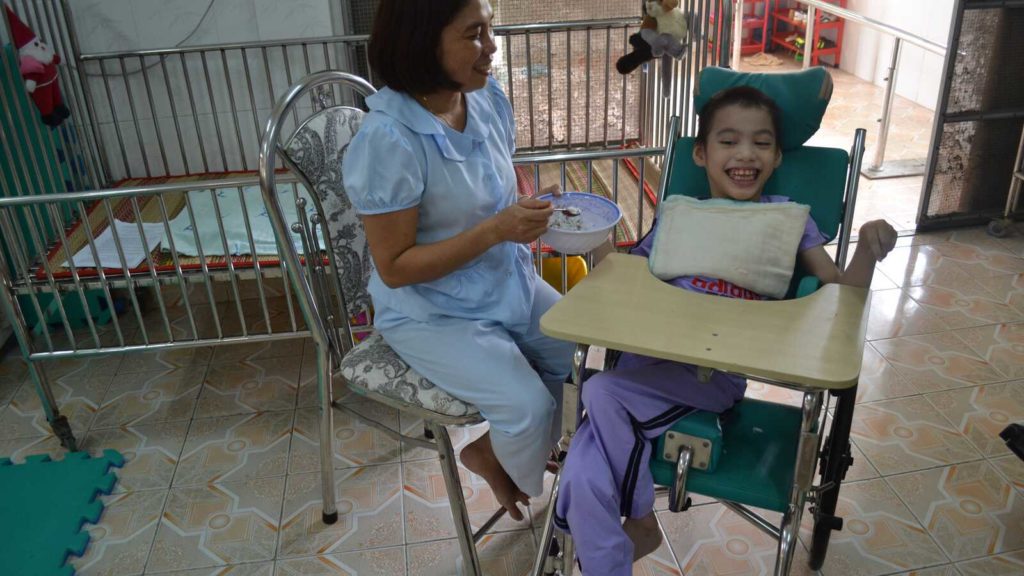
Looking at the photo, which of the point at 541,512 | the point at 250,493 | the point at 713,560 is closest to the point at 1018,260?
the point at 713,560

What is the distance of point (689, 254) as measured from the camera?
1.80 metres

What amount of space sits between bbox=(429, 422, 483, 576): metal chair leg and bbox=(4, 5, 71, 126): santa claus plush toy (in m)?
2.18

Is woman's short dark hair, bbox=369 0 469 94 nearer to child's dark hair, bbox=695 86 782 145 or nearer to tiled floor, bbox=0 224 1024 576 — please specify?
child's dark hair, bbox=695 86 782 145

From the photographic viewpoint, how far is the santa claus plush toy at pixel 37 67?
2949 millimetres

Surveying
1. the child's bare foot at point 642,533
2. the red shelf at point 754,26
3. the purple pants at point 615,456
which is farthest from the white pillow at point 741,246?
the red shelf at point 754,26

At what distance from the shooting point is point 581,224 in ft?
5.92

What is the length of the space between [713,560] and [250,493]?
1285mm

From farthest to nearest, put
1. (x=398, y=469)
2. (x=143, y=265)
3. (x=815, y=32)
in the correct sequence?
(x=815, y=32), (x=143, y=265), (x=398, y=469)

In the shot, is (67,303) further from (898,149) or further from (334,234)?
(898,149)

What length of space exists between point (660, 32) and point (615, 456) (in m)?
1.41

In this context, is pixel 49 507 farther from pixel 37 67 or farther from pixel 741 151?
pixel 741 151

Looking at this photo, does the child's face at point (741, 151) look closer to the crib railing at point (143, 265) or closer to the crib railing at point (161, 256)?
the crib railing at point (161, 256)

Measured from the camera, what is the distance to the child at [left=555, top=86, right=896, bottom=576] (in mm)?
1594

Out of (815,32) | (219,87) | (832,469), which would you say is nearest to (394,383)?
(832,469)
